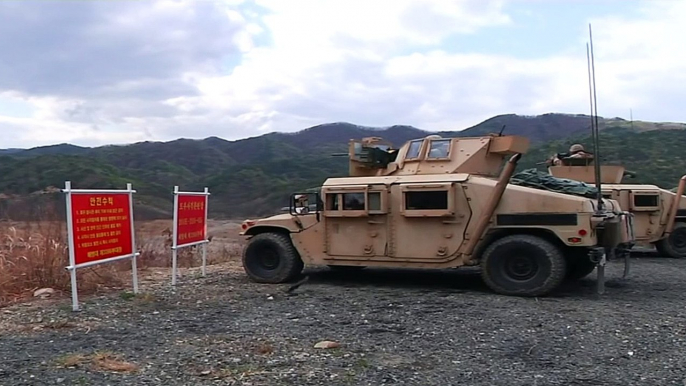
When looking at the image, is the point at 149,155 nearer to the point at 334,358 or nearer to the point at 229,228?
the point at 229,228

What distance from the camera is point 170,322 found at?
789cm

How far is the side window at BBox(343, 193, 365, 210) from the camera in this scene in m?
10.3

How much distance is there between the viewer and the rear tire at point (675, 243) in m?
16.2

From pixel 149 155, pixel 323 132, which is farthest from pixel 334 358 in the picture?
pixel 323 132

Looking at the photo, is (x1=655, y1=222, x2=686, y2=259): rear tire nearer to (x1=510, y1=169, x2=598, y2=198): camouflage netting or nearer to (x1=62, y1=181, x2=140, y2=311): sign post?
(x1=510, y1=169, x2=598, y2=198): camouflage netting

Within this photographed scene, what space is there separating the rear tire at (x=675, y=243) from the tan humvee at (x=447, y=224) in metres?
6.06

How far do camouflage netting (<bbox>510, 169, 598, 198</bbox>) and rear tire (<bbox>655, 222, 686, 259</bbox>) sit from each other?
23.7 feet

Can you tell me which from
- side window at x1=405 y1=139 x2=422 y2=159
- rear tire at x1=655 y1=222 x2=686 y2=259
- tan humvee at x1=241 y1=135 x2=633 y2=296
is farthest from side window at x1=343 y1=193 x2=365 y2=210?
rear tire at x1=655 y1=222 x2=686 y2=259

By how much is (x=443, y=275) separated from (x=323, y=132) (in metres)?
58.5

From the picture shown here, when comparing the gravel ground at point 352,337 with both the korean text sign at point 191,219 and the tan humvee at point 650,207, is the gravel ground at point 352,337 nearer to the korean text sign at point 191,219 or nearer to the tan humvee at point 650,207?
the korean text sign at point 191,219

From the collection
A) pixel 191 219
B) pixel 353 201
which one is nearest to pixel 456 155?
pixel 353 201

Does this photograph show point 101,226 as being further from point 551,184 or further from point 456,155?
point 551,184

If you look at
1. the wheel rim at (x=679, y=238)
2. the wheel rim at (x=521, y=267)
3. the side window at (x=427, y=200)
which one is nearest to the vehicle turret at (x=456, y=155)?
the side window at (x=427, y=200)

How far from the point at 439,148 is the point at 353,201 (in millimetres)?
1464
